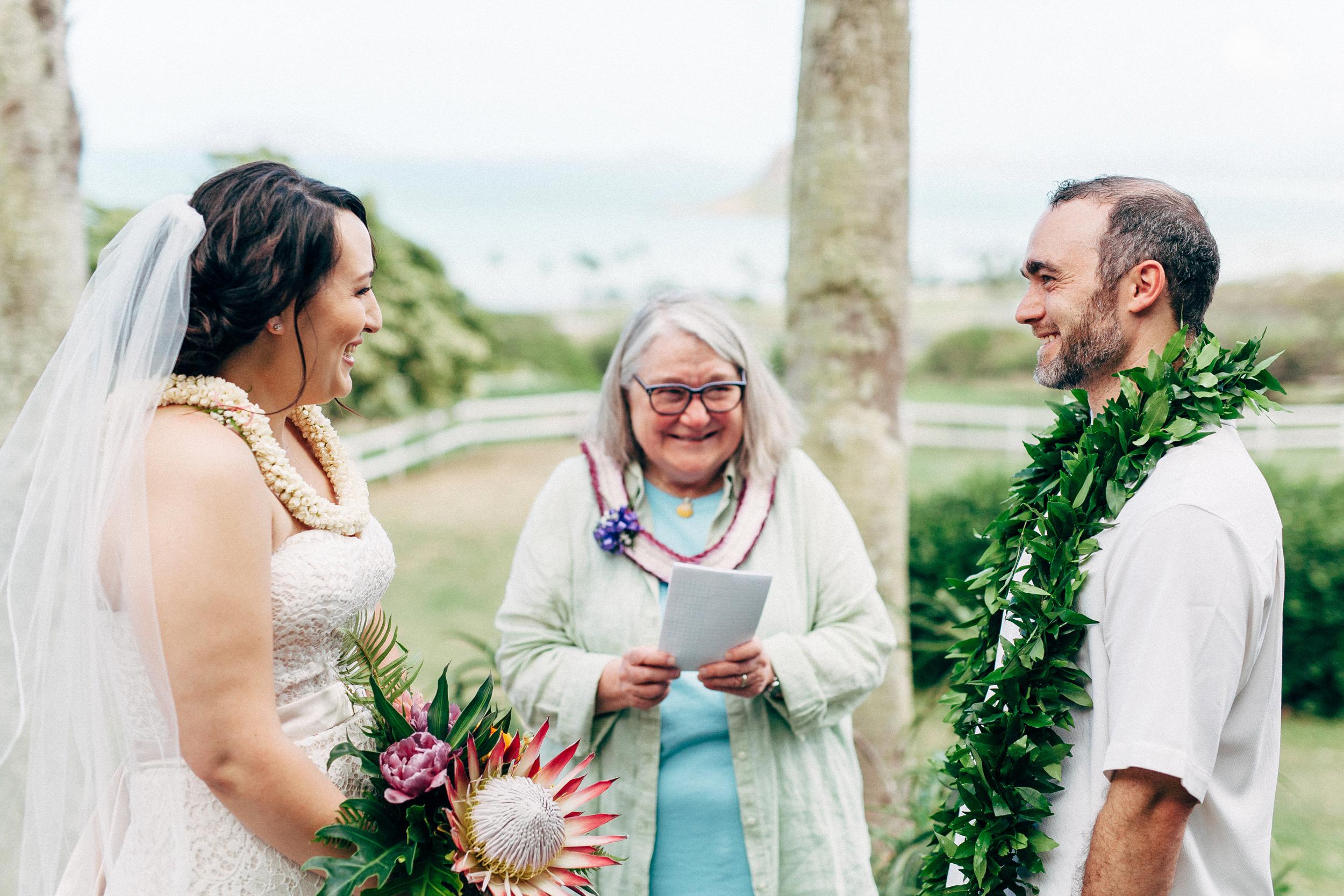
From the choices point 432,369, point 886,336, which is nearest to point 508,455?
point 432,369

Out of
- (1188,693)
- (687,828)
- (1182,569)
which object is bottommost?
(687,828)

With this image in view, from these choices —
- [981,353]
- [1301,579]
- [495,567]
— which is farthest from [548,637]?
[981,353]

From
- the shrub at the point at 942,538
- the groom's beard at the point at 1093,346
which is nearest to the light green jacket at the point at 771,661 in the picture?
the groom's beard at the point at 1093,346

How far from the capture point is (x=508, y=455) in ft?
43.5

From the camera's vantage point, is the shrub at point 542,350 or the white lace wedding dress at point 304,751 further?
Result: the shrub at point 542,350

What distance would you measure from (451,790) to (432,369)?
338 inches

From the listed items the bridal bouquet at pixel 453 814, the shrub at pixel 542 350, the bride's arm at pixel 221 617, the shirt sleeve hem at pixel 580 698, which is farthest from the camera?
the shrub at pixel 542 350

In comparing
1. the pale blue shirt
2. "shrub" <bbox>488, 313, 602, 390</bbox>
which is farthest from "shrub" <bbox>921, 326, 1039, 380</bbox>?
the pale blue shirt

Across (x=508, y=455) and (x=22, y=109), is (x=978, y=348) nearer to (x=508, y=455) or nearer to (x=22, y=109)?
(x=508, y=455)

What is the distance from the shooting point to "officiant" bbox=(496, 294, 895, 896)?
7.71 feet

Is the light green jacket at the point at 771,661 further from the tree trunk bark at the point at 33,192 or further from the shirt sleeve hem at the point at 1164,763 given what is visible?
the tree trunk bark at the point at 33,192

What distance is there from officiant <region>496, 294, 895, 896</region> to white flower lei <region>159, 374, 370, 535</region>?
0.67 meters

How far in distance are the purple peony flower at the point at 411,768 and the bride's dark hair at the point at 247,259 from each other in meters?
0.72

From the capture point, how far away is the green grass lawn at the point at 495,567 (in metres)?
5.06
